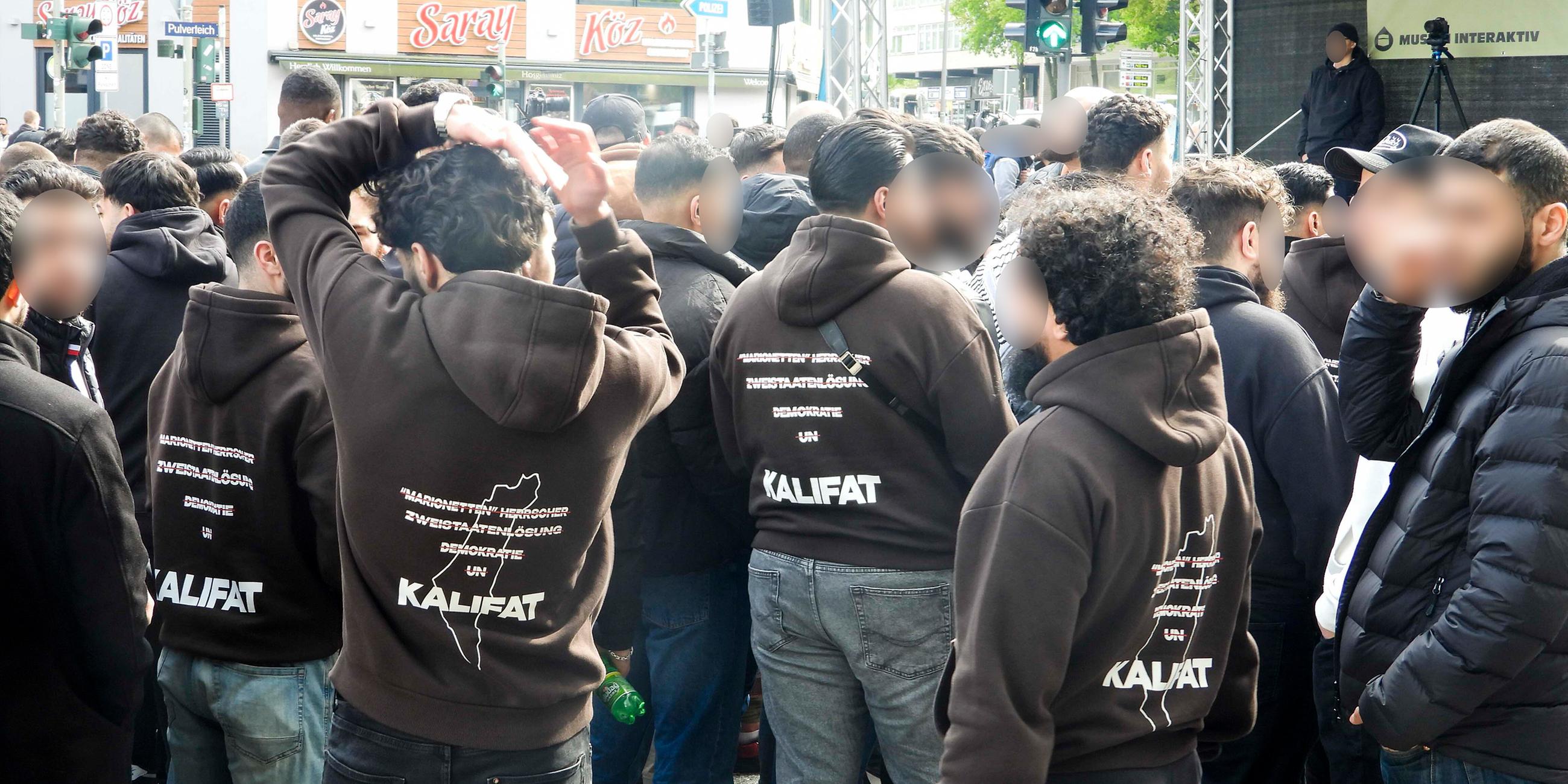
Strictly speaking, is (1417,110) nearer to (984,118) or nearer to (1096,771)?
(1096,771)

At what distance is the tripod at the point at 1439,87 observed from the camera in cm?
1033

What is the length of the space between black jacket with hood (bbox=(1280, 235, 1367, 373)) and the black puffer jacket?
1.62 m

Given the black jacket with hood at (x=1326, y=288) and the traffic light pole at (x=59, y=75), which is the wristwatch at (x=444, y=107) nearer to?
the black jacket with hood at (x=1326, y=288)

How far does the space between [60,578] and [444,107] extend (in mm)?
1069

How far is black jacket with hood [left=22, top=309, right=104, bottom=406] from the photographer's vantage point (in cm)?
314

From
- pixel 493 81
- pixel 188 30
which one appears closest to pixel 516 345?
pixel 493 81

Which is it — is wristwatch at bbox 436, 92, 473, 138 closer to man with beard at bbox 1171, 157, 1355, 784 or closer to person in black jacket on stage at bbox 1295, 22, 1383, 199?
man with beard at bbox 1171, 157, 1355, 784

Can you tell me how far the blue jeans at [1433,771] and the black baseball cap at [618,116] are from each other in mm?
5293

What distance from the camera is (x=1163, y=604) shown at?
2.27 m

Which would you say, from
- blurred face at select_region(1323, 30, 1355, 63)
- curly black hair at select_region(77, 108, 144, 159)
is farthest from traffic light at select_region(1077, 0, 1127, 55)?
curly black hair at select_region(77, 108, 144, 159)

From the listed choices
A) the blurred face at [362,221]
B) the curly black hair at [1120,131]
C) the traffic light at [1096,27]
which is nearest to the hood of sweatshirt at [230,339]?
the blurred face at [362,221]

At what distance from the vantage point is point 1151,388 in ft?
7.18

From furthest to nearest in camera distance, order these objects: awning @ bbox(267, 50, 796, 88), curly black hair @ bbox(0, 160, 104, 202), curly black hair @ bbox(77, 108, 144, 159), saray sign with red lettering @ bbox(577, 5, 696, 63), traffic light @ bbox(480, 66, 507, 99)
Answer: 1. saray sign with red lettering @ bbox(577, 5, 696, 63)
2. awning @ bbox(267, 50, 796, 88)
3. traffic light @ bbox(480, 66, 507, 99)
4. curly black hair @ bbox(77, 108, 144, 159)
5. curly black hair @ bbox(0, 160, 104, 202)

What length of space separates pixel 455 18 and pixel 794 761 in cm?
3132
